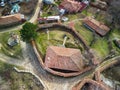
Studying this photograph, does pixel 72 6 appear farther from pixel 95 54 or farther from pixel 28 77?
pixel 28 77


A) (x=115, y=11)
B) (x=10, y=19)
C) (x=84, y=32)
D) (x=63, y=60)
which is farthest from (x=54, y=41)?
(x=115, y=11)

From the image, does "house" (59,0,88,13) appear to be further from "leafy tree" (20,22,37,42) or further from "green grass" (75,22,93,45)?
"leafy tree" (20,22,37,42)

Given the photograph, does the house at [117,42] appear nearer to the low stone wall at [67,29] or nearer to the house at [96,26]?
the house at [96,26]

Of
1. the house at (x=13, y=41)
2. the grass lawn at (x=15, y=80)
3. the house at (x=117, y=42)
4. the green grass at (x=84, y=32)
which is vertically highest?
the house at (x=13, y=41)

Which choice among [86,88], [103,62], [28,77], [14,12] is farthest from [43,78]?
[14,12]

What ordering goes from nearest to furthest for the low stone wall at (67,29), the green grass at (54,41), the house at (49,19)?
1. the green grass at (54,41)
2. the low stone wall at (67,29)
3. the house at (49,19)

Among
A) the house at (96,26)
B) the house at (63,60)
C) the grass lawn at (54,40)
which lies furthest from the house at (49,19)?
the house at (63,60)

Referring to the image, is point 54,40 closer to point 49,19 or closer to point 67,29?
point 67,29
